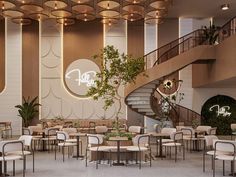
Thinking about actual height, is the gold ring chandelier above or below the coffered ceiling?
below

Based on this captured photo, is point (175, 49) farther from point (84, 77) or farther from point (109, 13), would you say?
point (84, 77)

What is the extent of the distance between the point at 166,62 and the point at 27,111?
7.64 meters

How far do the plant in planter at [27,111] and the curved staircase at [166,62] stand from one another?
4954 millimetres

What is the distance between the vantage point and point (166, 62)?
44.2 feet

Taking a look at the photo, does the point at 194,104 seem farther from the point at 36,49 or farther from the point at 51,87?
the point at 36,49

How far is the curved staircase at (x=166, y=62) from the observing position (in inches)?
Result: 529

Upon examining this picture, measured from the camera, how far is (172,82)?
17859 millimetres

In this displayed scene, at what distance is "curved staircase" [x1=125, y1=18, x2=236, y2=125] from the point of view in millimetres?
13445

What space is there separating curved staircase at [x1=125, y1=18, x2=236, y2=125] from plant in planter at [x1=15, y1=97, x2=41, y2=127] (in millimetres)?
4954

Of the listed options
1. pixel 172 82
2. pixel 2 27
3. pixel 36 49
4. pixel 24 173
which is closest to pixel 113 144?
pixel 24 173

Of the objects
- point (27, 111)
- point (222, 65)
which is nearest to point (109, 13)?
point (222, 65)

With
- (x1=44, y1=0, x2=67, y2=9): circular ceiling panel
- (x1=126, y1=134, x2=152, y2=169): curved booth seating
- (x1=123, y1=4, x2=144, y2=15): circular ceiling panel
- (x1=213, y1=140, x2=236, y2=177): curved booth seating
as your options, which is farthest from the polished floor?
(x1=123, y1=4, x2=144, y2=15): circular ceiling panel

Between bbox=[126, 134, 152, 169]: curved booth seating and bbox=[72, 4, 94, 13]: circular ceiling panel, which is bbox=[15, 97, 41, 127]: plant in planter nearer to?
bbox=[72, 4, 94, 13]: circular ceiling panel

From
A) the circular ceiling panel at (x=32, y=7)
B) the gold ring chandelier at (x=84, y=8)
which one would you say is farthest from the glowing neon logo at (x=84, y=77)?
the circular ceiling panel at (x=32, y=7)
